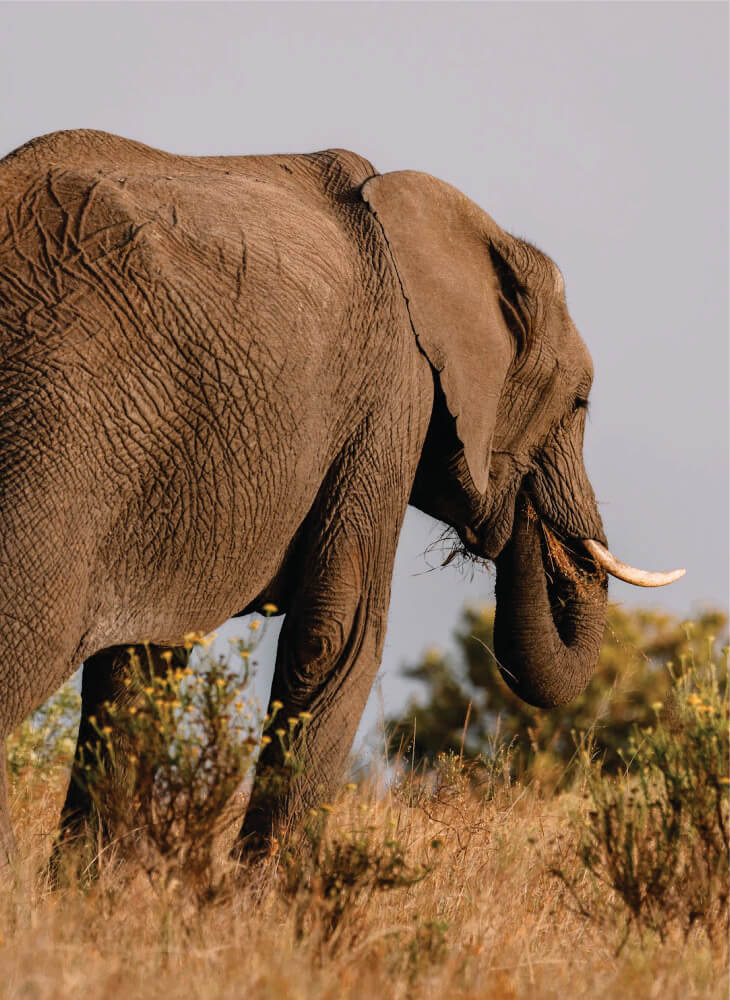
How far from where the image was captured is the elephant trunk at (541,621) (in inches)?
301

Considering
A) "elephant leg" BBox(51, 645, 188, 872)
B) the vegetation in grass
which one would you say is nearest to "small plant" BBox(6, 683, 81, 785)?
"elephant leg" BBox(51, 645, 188, 872)

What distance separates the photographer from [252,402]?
572cm

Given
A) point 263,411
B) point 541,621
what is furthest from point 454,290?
point 541,621

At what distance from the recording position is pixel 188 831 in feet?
16.2

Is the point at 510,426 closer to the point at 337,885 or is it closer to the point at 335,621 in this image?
the point at 335,621

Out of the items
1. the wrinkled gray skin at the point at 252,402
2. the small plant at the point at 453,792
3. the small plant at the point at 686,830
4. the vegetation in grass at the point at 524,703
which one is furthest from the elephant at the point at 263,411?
the vegetation in grass at the point at 524,703

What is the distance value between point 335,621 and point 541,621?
5.19 feet

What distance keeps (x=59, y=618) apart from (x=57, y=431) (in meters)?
0.64

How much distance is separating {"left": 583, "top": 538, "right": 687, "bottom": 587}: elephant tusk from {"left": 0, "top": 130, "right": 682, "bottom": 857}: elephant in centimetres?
23

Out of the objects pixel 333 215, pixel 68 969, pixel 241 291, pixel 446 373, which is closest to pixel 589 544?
pixel 446 373

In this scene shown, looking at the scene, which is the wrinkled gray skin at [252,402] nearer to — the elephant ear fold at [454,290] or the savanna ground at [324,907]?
the elephant ear fold at [454,290]

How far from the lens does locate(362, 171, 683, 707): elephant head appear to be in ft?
22.1

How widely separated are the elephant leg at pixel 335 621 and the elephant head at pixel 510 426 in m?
0.61

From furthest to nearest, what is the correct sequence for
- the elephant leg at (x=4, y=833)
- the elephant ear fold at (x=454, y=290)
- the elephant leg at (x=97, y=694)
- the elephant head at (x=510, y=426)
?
the elephant leg at (x=97, y=694)
the elephant head at (x=510, y=426)
the elephant ear fold at (x=454, y=290)
the elephant leg at (x=4, y=833)
